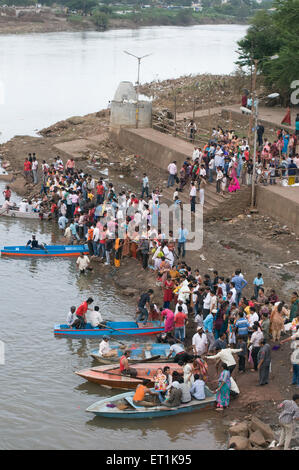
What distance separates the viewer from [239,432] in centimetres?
1329

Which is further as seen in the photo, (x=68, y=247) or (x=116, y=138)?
(x=116, y=138)

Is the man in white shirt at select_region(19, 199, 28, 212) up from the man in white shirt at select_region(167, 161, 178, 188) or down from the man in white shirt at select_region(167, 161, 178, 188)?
down

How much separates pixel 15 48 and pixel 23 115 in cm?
3859

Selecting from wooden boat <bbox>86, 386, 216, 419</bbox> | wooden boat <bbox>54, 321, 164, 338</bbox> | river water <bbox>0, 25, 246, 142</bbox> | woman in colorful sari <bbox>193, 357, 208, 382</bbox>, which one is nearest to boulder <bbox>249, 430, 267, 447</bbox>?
wooden boat <bbox>86, 386, 216, 419</bbox>

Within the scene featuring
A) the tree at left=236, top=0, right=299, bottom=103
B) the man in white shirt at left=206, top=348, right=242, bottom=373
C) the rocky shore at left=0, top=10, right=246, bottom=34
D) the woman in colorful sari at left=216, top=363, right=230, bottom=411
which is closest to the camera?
the woman in colorful sari at left=216, top=363, right=230, bottom=411

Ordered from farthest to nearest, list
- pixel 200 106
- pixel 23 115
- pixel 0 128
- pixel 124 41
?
pixel 124 41, pixel 23 115, pixel 0 128, pixel 200 106

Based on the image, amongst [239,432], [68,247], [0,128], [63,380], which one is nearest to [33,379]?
[63,380]

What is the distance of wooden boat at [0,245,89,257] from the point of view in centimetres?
2367

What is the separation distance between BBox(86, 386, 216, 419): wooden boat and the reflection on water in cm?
15

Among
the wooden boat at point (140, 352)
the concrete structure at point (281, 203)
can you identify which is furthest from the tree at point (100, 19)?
the wooden boat at point (140, 352)

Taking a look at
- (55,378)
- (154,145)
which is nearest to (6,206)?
(154,145)

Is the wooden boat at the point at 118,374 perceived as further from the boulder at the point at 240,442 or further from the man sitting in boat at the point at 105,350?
the boulder at the point at 240,442

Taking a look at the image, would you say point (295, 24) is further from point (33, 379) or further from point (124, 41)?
point (124, 41)

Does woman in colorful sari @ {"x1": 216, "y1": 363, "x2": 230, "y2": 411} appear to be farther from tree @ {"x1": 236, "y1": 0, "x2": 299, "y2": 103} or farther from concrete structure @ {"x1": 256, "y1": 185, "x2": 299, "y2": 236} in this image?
tree @ {"x1": 236, "y1": 0, "x2": 299, "y2": 103}
